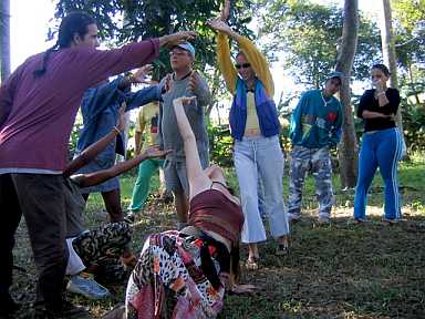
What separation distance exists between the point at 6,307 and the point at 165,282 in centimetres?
143

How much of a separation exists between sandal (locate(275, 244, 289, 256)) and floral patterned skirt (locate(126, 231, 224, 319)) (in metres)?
2.40

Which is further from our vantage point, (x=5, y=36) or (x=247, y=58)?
(x=5, y=36)

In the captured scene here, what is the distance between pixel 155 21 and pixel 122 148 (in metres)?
2.56

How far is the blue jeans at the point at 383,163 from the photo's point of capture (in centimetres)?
639

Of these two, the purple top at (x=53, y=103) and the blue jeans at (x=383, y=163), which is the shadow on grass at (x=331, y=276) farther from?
the purple top at (x=53, y=103)

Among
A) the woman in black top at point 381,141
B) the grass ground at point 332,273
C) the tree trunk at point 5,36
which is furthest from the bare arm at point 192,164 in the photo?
the tree trunk at point 5,36

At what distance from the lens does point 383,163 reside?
6453 mm

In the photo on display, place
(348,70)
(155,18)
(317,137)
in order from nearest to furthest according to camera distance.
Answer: (317,137)
(155,18)
(348,70)

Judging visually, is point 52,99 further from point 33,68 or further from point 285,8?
point 285,8

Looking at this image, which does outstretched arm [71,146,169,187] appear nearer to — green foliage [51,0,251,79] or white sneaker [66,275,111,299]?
white sneaker [66,275,111,299]

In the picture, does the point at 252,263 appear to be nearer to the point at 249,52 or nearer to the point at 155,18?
the point at 249,52

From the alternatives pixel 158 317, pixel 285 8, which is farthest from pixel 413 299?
pixel 285 8

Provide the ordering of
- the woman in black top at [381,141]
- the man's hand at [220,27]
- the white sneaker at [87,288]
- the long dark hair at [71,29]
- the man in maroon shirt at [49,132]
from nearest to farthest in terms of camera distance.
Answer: the man in maroon shirt at [49,132] < the long dark hair at [71,29] < the white sneaker at [87,288] < the man's hand at [220,27] < the woman in black top at [381,141]

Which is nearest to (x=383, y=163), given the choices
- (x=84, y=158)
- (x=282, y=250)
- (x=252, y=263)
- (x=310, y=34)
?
(x=282, y=250)
